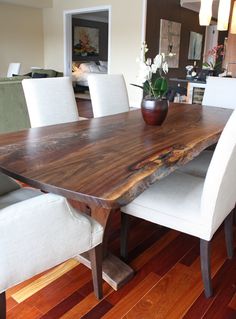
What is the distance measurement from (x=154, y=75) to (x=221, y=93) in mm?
1468

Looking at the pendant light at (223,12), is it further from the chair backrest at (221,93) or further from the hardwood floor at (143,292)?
the hardwood floor at (143,292)

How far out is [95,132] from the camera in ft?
6.34

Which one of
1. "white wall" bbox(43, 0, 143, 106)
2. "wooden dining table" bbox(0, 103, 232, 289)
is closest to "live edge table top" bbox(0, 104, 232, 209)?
"wooden dining table" bbox(0, 103, 232, 289)

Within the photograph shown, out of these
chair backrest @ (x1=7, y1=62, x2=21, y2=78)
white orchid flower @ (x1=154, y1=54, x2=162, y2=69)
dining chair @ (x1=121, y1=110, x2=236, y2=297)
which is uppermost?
white orchid flower @ (x1=154, y1=54, x2=162, y2=69)

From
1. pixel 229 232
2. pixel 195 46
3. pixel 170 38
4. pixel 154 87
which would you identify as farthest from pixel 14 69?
pixel 229 232

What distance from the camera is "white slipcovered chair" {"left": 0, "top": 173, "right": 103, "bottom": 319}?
104 centimetres

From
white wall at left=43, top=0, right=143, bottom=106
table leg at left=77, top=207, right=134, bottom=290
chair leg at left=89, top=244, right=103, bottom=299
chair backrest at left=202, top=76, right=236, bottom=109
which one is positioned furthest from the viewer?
white wall at left=43, top=0, right=143, bottom=106

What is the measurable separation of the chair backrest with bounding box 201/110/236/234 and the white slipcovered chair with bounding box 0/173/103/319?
0.54 metres

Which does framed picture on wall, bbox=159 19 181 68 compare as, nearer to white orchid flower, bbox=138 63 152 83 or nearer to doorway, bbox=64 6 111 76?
doorway, bbox=64 6 111 76

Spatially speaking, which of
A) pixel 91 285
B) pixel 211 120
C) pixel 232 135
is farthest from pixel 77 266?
pixel 211 120

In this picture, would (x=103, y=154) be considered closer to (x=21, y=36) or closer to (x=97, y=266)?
(x=97, y=266)

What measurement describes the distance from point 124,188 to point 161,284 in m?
0.84

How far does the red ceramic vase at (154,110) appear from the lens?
207 centimetres

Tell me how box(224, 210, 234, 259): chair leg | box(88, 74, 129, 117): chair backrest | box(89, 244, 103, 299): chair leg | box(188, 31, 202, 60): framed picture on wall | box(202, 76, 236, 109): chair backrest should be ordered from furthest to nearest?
box(188, 31, 202, 60): framed picture on wall
box(202, 76, 236, 109): chair backrest
box(88, 74, 129, 117): chair backrest
box(224, 210, 234, 259): chair leg
box(89, 244, 103, 299): chair leg
